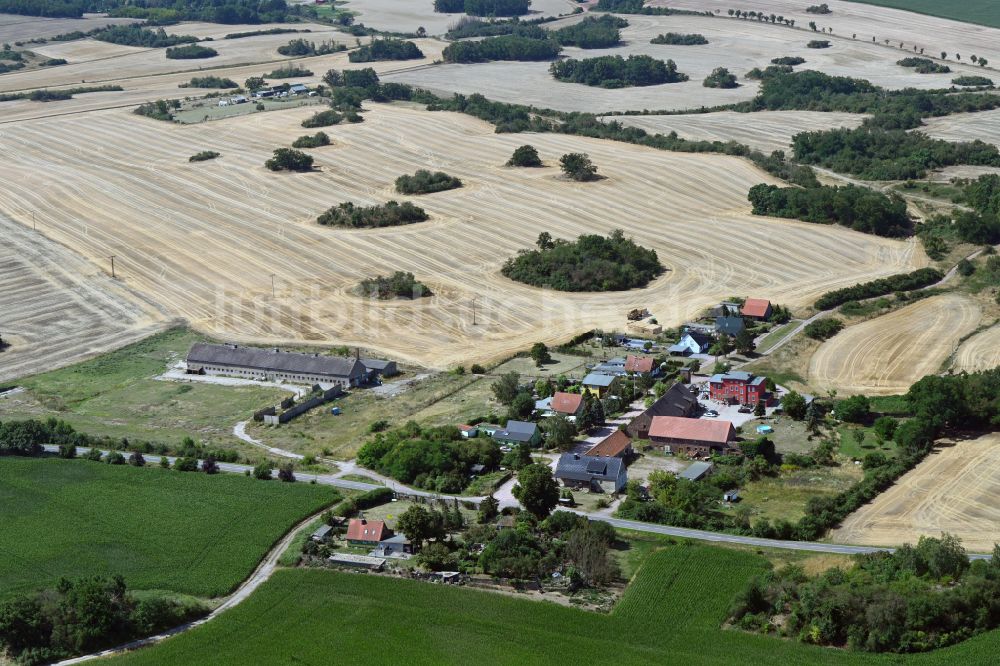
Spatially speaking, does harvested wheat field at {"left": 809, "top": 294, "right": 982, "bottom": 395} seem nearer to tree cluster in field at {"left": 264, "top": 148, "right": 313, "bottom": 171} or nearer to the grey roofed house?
the grey roofed house

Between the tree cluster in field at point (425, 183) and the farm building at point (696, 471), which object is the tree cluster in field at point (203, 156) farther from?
the farm building at point (696, 471)

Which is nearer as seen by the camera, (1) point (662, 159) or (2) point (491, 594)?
(2) point (491, 594)

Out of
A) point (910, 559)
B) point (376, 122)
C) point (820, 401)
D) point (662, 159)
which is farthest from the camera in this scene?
point (376, 122)

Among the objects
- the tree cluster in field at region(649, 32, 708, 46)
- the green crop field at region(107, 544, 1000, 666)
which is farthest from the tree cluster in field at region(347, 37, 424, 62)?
the green crop field at region(107, 544, 1000, 666)


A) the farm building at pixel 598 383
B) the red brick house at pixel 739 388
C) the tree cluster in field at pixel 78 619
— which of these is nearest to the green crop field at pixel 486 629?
the tree cluster in field at pixel 78 619

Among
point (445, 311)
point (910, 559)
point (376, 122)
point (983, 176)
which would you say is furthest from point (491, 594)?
point (376, 122)

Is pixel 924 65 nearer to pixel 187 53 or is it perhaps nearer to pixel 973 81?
pixel 973 81

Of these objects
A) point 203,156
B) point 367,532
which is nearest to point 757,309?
point 367,532

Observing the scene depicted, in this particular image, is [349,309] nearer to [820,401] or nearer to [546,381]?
[546,381]
